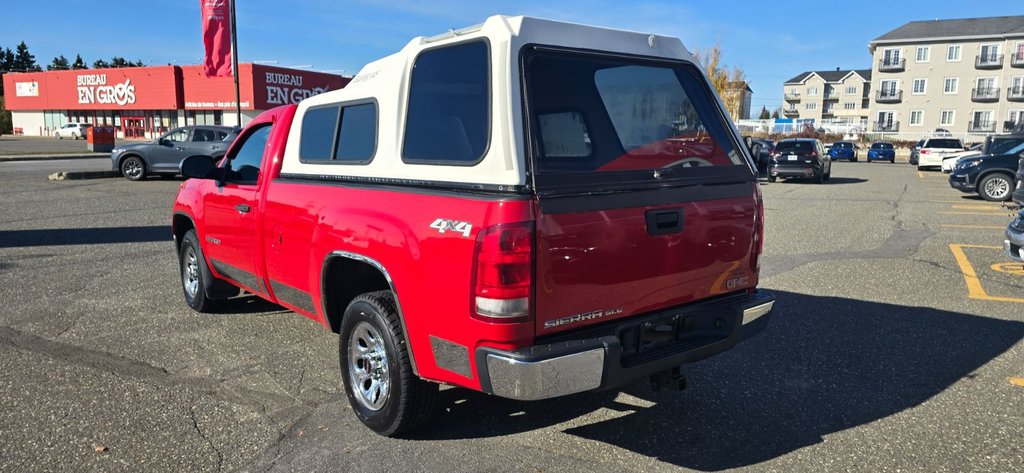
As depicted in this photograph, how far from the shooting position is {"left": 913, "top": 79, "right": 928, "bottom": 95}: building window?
6431 centimetres

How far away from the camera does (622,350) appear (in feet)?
10.2

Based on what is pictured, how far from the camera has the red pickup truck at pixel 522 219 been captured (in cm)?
284

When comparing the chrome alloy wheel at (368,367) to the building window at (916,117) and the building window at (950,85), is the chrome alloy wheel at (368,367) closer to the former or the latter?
the building window at (950,85)

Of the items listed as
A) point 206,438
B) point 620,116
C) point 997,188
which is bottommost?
point 206,438

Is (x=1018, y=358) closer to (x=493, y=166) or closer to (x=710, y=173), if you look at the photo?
(x=710, y=173)

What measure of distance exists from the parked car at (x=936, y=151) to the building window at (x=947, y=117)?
40.1 metres

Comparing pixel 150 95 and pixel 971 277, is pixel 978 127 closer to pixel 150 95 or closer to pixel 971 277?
pixel 971 277

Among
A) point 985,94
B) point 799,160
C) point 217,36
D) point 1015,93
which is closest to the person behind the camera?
point 217,36

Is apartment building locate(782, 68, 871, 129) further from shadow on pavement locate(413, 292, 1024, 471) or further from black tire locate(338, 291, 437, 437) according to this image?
black tire locate(338, 291, 437, 437)

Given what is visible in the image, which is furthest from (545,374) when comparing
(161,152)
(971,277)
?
(161,152)

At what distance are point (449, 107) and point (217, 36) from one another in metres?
20.3

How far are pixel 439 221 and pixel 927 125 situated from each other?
245 ft

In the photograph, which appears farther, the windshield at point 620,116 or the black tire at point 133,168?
the black tire at point 133,168

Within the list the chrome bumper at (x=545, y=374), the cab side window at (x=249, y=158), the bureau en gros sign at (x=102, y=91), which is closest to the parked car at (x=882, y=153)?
the cab side window at (x=249, y=158)
